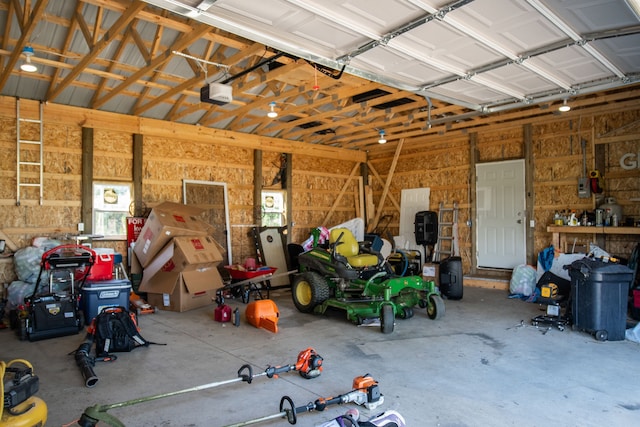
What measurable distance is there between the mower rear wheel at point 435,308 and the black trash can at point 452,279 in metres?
1.53

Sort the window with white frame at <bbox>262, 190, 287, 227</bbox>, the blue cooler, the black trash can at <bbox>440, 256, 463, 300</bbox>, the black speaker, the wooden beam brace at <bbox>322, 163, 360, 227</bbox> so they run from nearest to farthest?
the blue cooler < the black trash can at <bbox>440, 256, 463, 300</bbox> < the black speaker < the window with white frame at <bbox>262, 190, 287, 227</bbox> < the wooden beam brace at <bbox>322, 163, 360, 227</bbox>

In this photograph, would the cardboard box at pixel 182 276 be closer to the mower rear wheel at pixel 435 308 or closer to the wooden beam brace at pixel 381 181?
the mower rear wheel at pixel 435 308

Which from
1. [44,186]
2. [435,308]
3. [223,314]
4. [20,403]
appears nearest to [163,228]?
[223,314]

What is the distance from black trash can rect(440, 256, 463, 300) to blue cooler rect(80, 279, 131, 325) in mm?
5148

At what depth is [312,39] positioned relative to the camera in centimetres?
376

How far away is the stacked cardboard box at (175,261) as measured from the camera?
6719 mm

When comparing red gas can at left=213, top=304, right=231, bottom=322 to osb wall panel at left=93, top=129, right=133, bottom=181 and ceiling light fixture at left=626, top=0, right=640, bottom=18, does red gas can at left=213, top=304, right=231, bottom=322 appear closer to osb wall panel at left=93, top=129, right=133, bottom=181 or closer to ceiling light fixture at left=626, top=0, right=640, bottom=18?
osb wall panel at left=93, top=129, right=133, bottom=181

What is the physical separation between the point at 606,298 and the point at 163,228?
6.20 meters

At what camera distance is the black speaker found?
9508 millimetres

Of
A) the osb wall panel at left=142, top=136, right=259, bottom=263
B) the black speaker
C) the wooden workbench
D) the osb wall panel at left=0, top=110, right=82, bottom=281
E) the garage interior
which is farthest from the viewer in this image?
the black speaker

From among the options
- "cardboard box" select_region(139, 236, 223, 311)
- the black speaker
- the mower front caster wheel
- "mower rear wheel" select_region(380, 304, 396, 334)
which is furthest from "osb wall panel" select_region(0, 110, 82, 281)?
the black speaker

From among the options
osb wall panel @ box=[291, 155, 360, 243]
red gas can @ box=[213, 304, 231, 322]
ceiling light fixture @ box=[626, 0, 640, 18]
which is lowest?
red gas can @ box=[213, 304, 231, 322]

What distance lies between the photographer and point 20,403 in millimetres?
2387

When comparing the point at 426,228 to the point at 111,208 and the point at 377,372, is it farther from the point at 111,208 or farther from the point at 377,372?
the point at 111,208
